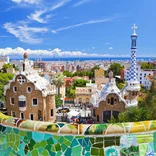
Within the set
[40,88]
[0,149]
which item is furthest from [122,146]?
[40,88]

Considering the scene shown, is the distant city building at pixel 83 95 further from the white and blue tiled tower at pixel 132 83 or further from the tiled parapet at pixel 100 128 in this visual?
the tiled parapet at pixel 100 128

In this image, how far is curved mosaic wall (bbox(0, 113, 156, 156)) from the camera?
9.66 ft

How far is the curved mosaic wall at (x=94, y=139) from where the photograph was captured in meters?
2.95

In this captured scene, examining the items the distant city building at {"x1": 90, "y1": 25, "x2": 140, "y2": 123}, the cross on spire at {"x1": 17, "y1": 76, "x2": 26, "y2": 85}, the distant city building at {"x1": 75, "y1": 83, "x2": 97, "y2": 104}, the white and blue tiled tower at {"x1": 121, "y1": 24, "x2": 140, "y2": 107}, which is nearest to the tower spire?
the white and blue tiled tower at {"x1": 121, "y1": 24, "x2": 140, "y2": 107}

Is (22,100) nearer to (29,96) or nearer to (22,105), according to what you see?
(22,105)

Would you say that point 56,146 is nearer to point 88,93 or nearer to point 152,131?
point 152,131

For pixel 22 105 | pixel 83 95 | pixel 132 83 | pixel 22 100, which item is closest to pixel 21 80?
pixel 22 100

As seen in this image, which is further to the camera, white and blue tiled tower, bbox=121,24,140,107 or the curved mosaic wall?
white and blue tiled tower, bbox=121,24,140,107

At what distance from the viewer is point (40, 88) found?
16484 millimetres

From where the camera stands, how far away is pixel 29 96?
1648 cm

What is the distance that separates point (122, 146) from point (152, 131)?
42 centimetres

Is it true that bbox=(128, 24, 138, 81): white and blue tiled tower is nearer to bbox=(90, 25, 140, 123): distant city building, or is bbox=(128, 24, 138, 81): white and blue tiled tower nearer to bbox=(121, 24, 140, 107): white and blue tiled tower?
bbox=(121, 24, 140, 107): white and blue tiled tower

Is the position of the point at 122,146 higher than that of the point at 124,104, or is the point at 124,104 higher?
the point at 122,146

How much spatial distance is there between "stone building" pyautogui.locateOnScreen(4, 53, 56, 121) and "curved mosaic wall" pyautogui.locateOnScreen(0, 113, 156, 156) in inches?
532
